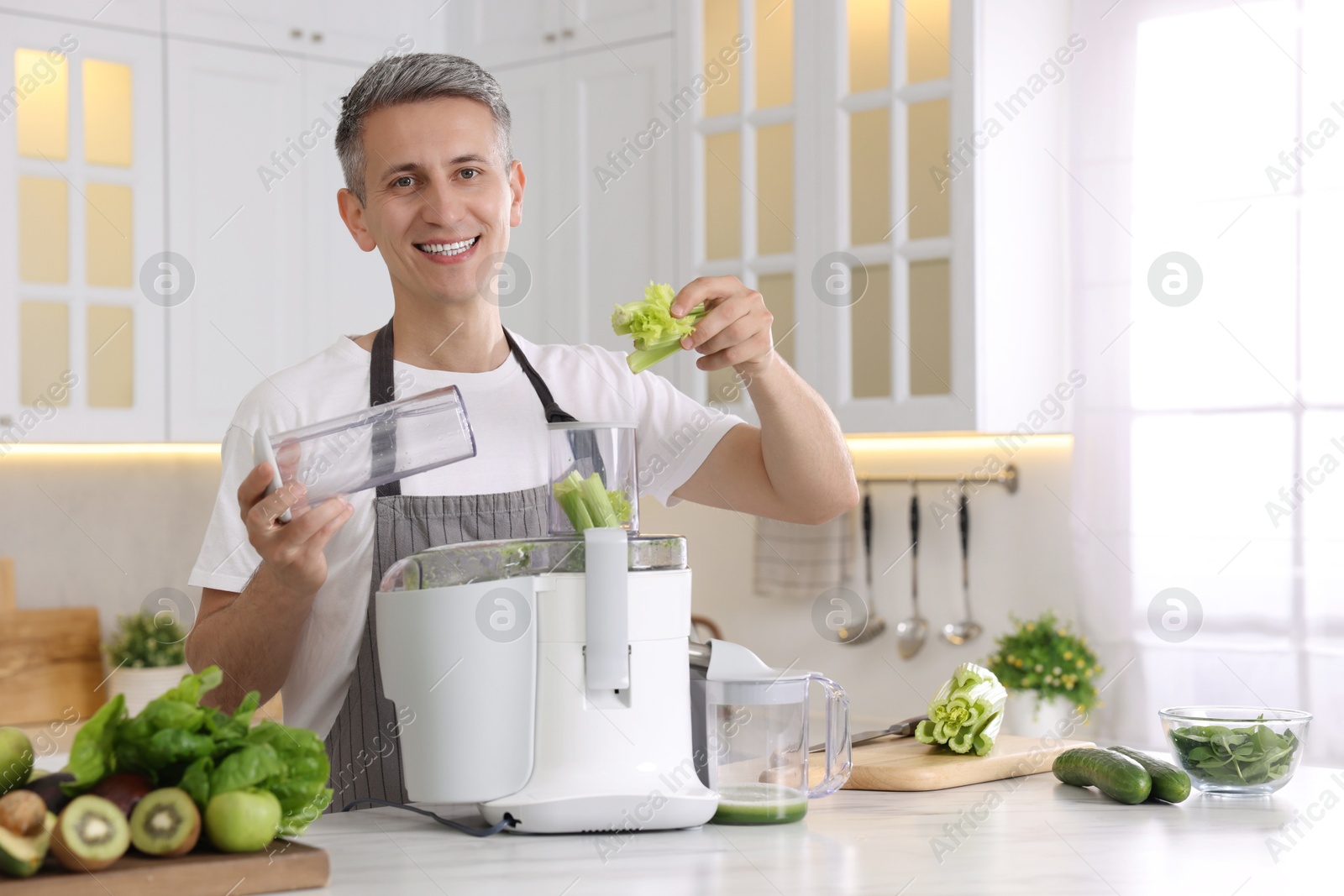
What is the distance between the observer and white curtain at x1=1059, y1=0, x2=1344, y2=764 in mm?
2418

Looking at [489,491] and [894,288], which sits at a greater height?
[894,288]

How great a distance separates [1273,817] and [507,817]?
26.6 inches

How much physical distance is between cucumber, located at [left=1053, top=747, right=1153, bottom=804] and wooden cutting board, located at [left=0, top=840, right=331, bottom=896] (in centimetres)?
72

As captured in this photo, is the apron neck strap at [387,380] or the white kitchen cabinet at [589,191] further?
the white kitchen cabinet at [589,191]

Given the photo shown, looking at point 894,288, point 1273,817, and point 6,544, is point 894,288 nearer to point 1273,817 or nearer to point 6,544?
point 1273,817

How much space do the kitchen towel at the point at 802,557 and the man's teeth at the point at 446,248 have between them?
1658 mm

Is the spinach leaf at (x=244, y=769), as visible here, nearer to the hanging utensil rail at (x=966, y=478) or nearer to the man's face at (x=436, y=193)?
the man's face at (x=436, y=193)

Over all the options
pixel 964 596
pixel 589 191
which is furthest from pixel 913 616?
pixel 589 191

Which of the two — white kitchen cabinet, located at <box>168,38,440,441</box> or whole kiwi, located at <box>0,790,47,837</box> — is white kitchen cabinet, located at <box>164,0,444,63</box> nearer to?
white kitchen cabinet, located at <box>168,38,440,441</box>

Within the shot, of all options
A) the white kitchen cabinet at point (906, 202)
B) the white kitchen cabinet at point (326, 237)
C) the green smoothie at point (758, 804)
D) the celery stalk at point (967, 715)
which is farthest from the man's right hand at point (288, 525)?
the white kitchen cabinet at point (326, 237)

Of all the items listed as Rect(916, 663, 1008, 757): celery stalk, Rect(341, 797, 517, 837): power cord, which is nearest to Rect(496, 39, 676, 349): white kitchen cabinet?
Rect(916, 663, 1008, 757): celery stalk

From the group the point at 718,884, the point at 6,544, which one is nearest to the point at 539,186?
the point at 6,544

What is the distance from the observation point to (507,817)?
1127 millimetres

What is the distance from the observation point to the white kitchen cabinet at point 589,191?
10.2 feet
